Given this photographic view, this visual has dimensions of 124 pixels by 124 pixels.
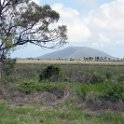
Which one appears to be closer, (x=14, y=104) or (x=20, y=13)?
(x=14, y=104)

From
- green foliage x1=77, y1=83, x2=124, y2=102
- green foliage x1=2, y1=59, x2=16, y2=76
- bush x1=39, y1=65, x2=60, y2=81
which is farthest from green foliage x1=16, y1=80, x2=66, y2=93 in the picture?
green foliage x1=2, y1=59, x2=16, y2=76

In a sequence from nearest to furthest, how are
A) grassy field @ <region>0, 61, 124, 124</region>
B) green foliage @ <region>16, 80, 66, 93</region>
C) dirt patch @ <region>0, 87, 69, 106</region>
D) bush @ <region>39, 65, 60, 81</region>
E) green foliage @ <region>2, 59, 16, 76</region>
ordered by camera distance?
1. grassy field @ <region>0, 61, 124, 124</region>
2. dirt patch @ <region>0, 87, 69, 106</region>
3. green foliage @ <region>16, 80, 66, 93</region>
4. bush @ <region>39, 65, 60, 81</region>
5. green foliage @ <region>2, 59, 16, 76</region>

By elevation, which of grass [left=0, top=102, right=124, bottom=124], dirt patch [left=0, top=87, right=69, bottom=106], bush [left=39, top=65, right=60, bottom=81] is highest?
bush [left=39, top=65, right=60, bottom=81]

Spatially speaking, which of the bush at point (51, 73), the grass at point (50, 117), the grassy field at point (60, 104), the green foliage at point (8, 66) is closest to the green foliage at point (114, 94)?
the grassy field at point (60, 104)

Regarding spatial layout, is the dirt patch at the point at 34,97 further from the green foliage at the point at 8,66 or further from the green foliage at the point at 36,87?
the green foliage at the point at 8,66

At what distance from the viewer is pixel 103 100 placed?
14328 millimetres

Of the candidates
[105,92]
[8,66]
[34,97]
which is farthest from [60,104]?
[8,66]

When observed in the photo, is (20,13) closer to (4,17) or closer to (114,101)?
(4,17)

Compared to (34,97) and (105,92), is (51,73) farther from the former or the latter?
(105,92)

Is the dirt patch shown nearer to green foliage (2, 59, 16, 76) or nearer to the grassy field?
the grassy field

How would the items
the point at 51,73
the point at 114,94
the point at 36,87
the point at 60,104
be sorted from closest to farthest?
the point at 60,104
the point at 114,94
the point at 36,87
the point at 51,73

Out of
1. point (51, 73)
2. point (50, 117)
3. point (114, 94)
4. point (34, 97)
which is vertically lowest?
point (50, 117)

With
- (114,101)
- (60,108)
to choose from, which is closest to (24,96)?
(60,108)

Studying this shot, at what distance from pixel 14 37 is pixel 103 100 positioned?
13068mm
